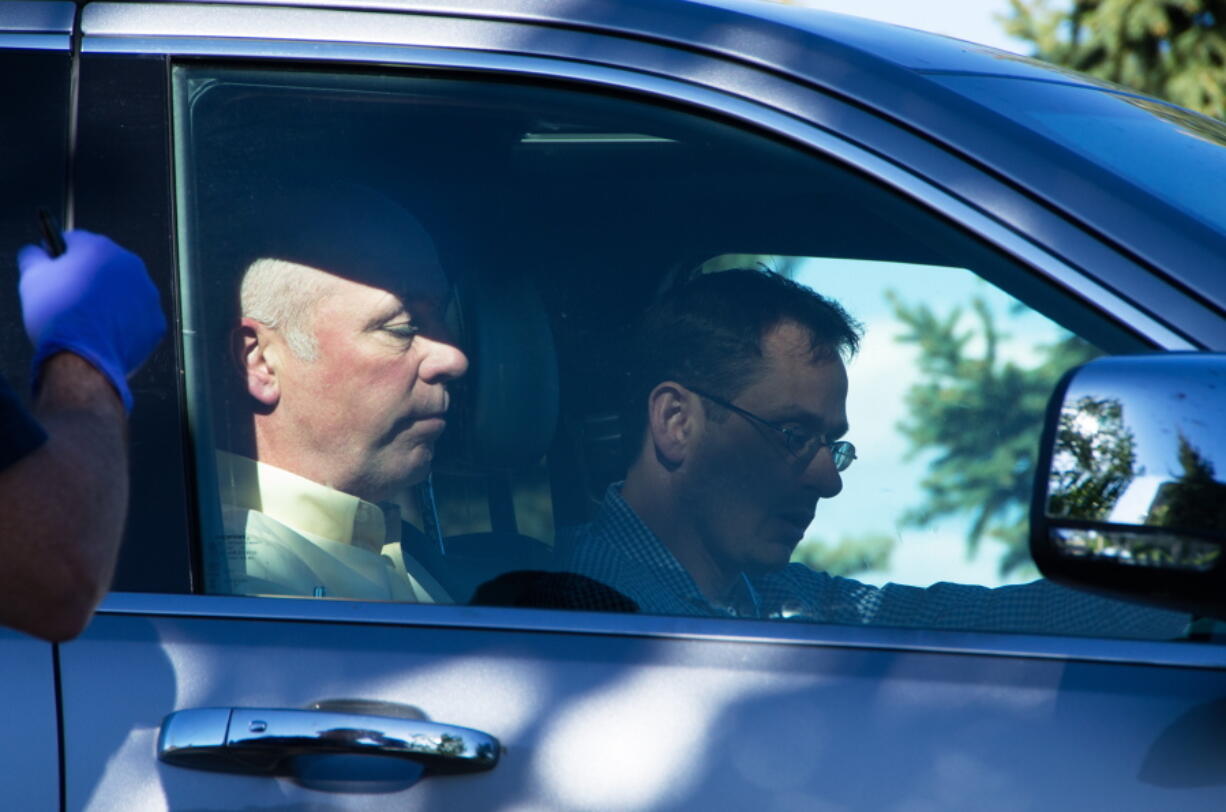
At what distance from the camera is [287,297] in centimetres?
178

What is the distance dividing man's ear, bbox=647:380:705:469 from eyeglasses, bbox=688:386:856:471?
21 millimetres

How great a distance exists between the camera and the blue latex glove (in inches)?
53.9

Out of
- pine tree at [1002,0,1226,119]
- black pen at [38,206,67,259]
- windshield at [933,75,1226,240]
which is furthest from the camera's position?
pine tree at [1002,0,1226,119]

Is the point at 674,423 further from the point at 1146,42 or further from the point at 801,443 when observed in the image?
the point at 1146,42

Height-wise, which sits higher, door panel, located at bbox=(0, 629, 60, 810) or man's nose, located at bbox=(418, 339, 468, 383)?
man's nose, located at bbox=(418, 339, 468, 383)

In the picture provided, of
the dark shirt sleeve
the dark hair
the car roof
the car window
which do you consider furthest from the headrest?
the dark shirt sleeve

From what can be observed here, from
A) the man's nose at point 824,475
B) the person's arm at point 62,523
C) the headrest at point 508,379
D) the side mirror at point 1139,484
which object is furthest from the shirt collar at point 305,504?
the side mirror at point 1139,484

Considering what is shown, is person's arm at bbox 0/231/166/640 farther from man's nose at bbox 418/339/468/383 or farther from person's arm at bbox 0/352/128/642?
man's nose at bbox 418/339/468/383

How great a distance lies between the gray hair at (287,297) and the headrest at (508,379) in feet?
0.64

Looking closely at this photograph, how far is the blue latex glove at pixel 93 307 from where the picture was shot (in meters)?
1.37

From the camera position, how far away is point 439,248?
1.80 m

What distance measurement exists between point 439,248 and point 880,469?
0.64 m

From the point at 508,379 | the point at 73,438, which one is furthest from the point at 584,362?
the point at 73,438

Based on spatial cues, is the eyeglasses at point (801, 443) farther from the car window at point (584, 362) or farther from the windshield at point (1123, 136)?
the windshield at point (1123, 136)
